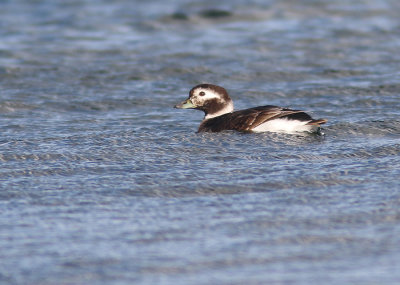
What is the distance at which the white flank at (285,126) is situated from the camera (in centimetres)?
958

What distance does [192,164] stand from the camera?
808 cm

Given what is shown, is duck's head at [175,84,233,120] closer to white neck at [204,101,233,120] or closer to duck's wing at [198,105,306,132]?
white neck at [204,101,233,120]

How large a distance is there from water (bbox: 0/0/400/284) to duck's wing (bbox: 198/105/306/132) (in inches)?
8.2

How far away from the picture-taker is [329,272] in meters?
4.99

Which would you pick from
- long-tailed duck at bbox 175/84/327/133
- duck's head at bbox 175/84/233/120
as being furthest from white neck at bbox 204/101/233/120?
long-tailed duck at bbox 175/84/327/133

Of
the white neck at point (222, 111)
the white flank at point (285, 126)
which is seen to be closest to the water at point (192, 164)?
the white flank at point (285, 126)

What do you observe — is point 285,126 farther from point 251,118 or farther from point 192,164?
point 192,164

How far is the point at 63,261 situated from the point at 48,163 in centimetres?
304

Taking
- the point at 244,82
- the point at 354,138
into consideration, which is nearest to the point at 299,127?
the point at 354,138

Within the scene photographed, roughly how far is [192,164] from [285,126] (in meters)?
1.91

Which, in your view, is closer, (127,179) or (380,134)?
(127,179)

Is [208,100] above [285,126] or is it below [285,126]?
above

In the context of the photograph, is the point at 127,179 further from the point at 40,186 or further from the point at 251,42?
the point at 251,42

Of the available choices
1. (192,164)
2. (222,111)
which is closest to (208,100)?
(222,111)
